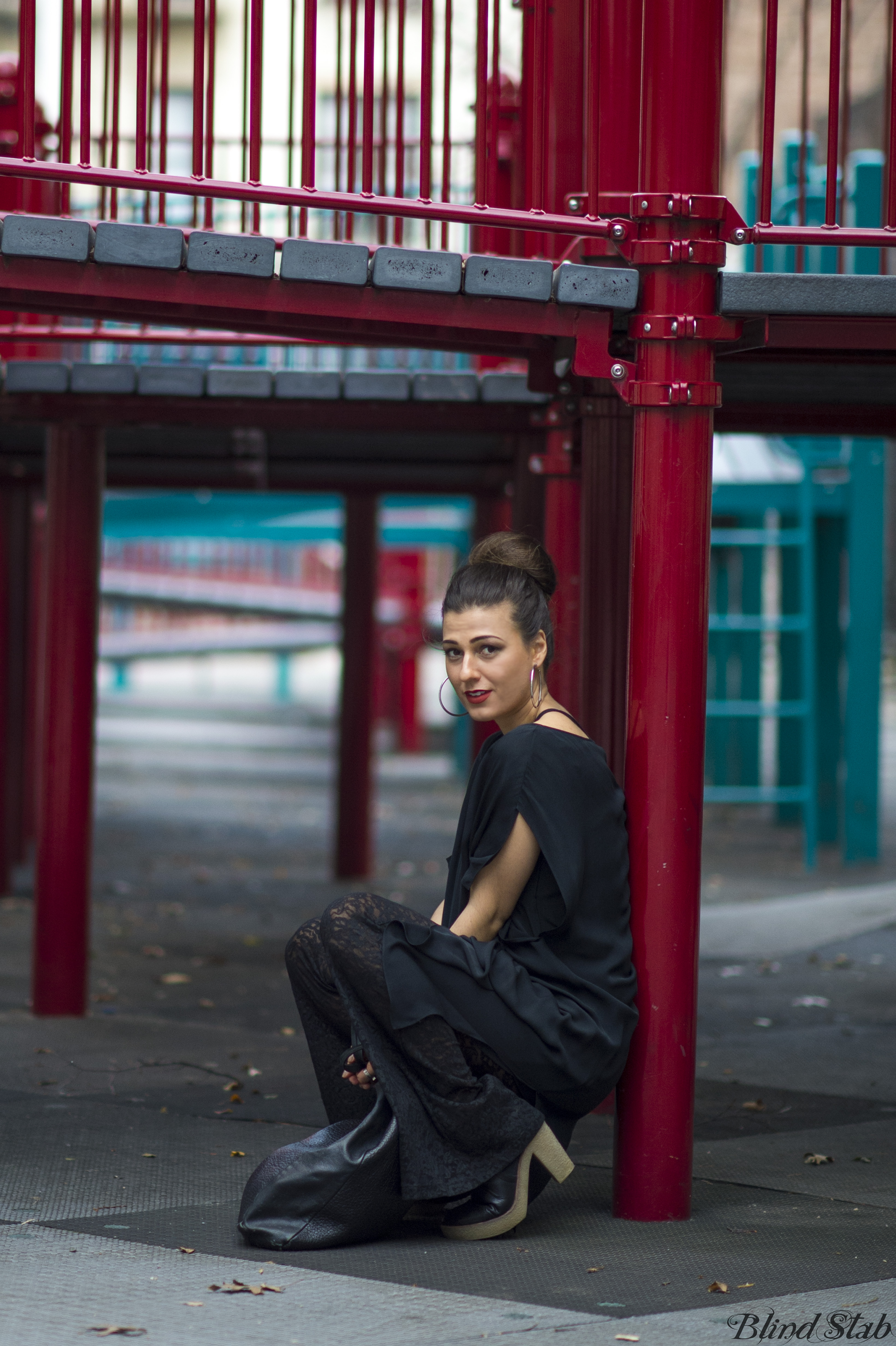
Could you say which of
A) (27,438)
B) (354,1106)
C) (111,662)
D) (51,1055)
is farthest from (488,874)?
(111,662)

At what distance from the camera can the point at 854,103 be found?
43188 millimetres

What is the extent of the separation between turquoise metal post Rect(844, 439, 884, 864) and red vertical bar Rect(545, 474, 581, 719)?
720cm

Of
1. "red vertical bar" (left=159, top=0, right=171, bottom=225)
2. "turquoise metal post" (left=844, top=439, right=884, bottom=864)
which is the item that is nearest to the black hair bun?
"red vertical bar" (left=159, top=0, right=171, bottom=225)

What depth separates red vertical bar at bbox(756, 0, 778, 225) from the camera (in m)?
4.63

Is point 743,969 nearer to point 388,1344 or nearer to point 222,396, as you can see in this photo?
point 222,396

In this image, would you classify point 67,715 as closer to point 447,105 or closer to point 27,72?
point 447,105

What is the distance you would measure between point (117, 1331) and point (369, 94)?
158 inches

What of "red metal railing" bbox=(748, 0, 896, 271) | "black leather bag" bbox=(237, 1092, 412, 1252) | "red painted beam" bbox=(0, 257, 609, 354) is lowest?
"black leather bag" bbox=(237, 1092, 412, 1252)

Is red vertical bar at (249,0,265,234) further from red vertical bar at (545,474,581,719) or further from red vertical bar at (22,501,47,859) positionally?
red vertical bar at (22,501,47,859)

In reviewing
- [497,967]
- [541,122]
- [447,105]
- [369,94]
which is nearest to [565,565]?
[447,105]

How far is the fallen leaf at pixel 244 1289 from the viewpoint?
13.0 ft

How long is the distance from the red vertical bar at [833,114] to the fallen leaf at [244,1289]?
9.76 feet

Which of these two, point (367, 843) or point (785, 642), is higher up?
point (785, 642)

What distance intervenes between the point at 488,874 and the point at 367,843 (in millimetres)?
8213
